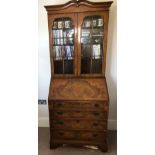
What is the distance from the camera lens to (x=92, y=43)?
2346 mm

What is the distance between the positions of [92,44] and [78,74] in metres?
0.48

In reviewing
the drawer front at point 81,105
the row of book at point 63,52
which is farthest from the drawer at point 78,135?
the row of book at point 63,52

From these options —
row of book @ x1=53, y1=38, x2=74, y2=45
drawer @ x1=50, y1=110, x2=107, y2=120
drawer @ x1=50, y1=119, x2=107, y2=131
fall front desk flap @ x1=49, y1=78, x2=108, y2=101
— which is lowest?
drawer @ x1=50, y1=119, x2=107, y2=131

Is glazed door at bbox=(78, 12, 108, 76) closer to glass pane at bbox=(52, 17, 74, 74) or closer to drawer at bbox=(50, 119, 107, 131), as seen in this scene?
glass pane at bbox=(52, 17, 74, 74)

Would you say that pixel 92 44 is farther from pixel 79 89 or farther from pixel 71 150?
pixel 71 150

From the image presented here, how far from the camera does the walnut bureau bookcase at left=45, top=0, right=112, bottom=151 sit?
217 centimetres

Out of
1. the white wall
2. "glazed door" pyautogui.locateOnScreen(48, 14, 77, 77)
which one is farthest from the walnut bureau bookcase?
the white wall

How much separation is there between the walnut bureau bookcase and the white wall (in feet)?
1.15

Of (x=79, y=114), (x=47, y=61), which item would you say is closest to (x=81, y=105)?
(x=79, y=114)

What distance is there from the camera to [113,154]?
2.16 m

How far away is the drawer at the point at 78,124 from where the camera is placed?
2.17 m
